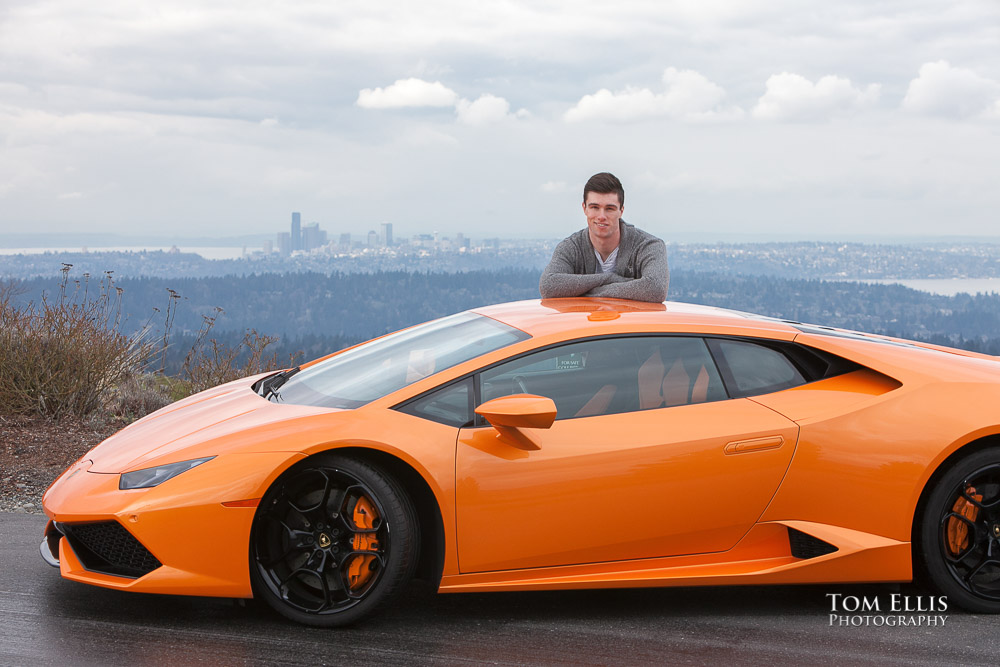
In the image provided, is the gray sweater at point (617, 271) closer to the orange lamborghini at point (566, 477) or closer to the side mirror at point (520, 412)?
the orange lamborghini at point (566, 477)

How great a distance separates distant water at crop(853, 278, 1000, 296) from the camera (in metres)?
50.3

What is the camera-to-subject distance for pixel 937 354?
427 cm

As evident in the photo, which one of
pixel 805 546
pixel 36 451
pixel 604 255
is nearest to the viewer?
pixel 805 546

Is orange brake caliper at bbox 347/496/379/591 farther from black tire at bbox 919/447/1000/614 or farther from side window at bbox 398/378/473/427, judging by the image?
black tire at bbox 919/447/1000/614

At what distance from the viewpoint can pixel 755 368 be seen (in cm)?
390

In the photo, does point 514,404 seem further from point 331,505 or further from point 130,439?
point 130,439

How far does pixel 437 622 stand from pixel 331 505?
67 cm

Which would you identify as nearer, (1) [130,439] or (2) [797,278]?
(1) [130,439]

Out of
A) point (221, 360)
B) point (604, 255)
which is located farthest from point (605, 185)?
point (221, 360)

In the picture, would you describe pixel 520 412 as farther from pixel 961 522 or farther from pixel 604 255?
pixel 604 255

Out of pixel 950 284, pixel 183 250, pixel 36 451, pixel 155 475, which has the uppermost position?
pixel 183 250

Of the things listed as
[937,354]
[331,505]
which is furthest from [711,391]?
[331,505]

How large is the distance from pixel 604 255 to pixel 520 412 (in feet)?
9.43

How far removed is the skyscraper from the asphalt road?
122 metres
